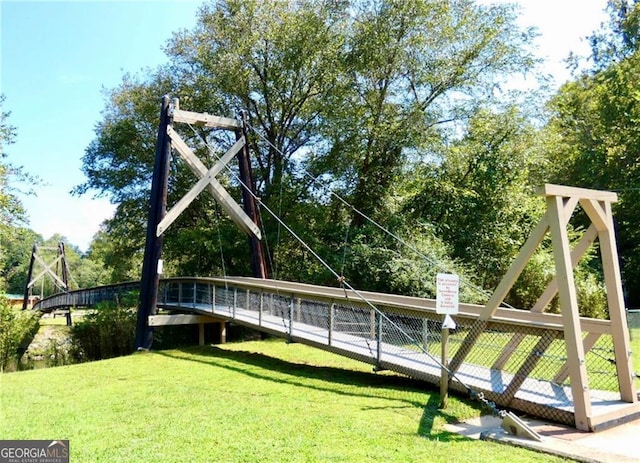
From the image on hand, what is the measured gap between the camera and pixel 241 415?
15.4ft

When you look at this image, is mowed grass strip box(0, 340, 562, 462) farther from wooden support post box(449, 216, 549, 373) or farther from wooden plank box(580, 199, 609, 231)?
wooden plank box(580, 199, 609, 231)

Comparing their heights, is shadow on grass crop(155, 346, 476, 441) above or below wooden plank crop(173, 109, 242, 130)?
below

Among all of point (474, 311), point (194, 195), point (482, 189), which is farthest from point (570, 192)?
point (482, 189)

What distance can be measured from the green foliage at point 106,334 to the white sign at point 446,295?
30.9ft

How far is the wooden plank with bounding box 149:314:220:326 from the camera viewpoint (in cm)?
1047

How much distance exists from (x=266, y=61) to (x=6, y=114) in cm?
987

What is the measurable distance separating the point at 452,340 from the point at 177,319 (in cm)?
608

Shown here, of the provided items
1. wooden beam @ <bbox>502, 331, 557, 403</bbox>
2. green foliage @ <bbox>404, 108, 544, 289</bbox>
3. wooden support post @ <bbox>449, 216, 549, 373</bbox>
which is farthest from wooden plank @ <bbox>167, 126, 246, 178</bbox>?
wooden beam @ <bbox>502, 331, 557, 403</bbox>

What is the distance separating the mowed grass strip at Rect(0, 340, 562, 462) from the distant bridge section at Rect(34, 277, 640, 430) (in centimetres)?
39

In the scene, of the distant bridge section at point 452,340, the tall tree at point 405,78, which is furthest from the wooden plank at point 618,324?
the tall tree at point 405,78

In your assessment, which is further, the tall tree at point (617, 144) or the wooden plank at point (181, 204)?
the tall tree at point (617, 144)

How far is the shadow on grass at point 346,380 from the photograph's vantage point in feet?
15.4

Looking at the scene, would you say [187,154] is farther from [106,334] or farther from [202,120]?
[106,334]

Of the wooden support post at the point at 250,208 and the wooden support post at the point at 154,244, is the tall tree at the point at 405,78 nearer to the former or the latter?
the wooden support post at the point at 250,208
